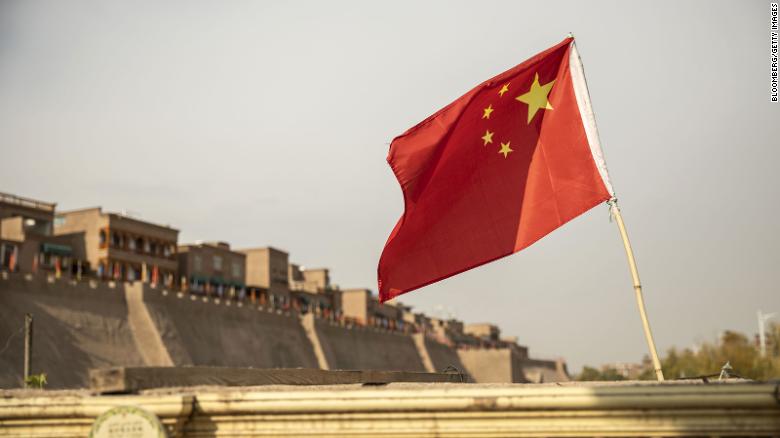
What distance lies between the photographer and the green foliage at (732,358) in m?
45.2

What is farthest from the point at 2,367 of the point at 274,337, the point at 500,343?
the point at 500,343

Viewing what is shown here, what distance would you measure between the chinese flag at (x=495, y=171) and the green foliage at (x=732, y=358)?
3794cm

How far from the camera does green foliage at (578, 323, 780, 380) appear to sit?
4525 centimetres

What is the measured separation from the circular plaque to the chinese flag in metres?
3.69

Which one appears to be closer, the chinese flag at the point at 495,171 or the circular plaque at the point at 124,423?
the circular plaque at the point at 124,423

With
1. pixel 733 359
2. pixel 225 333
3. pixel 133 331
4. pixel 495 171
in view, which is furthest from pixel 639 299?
pixel 733 359

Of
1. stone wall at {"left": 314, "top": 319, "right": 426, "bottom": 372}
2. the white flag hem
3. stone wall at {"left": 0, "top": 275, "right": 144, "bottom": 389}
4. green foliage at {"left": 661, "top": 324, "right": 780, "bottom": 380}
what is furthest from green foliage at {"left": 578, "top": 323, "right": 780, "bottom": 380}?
the white flag hem

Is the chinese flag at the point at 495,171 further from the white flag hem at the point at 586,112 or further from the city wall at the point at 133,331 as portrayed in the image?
the city wall at the point at 133,331

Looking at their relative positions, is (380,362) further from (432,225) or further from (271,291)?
(432,225)

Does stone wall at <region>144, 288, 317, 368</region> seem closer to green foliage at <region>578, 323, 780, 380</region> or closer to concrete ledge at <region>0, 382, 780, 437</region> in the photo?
green foliage at <region>578, 323, 780, 380</region>

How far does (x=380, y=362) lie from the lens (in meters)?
62.6

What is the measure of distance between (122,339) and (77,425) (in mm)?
36099

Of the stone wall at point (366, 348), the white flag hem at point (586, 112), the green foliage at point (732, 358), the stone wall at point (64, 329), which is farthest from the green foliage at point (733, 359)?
the white flag hem at point (586, 112)

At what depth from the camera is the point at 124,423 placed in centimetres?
374
